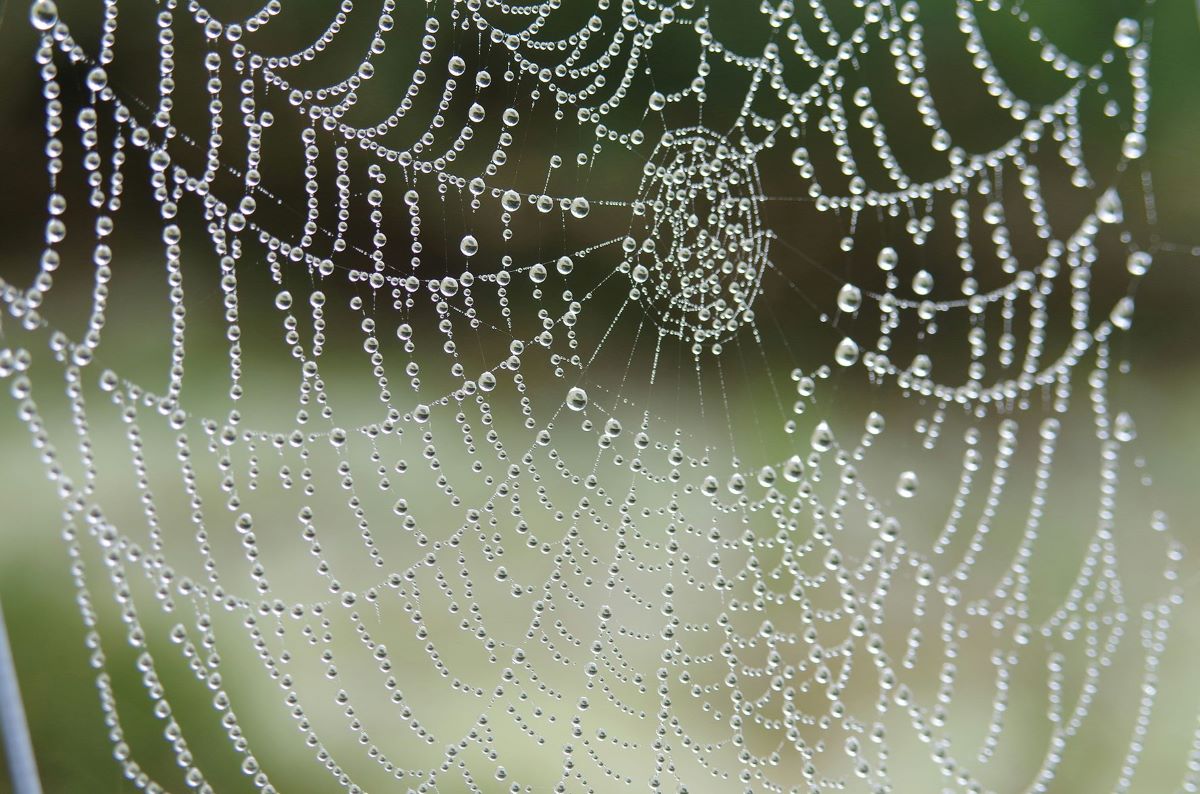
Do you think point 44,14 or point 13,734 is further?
point 44,14

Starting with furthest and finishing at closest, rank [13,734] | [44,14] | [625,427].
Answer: [625,427] → [44,14] → [13,734]

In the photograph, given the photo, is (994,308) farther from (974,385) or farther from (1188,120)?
(1188,120)

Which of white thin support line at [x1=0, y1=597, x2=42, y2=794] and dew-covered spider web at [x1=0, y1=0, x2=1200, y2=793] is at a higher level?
dew-covered spider web at [x1=0, y1=0, x2=1200, y2=793]

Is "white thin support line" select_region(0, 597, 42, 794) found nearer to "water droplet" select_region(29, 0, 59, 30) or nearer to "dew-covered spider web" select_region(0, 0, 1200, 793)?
"dew-covered spider web" select_region(0, 0, 1200, 793)

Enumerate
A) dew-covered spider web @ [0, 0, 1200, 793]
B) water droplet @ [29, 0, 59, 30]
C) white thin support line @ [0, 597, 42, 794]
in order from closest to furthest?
white thin support line @ [0, 597, 42, 794]
water droplet @ [29, 0, 59, 30]
dew-covered spider web @ [0, 0, 1200, 793]

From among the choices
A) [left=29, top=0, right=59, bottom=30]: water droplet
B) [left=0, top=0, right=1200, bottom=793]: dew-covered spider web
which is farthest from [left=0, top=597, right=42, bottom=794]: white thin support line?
[left=29, top=0, right=59, bottom=30]: water droplet

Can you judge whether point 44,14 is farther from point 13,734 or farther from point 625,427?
point 625,427

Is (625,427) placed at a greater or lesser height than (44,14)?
greater

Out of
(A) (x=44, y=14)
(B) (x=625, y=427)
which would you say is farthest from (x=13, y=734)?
(B) (x=625, y=427)

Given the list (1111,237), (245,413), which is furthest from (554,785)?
(1111,237)
